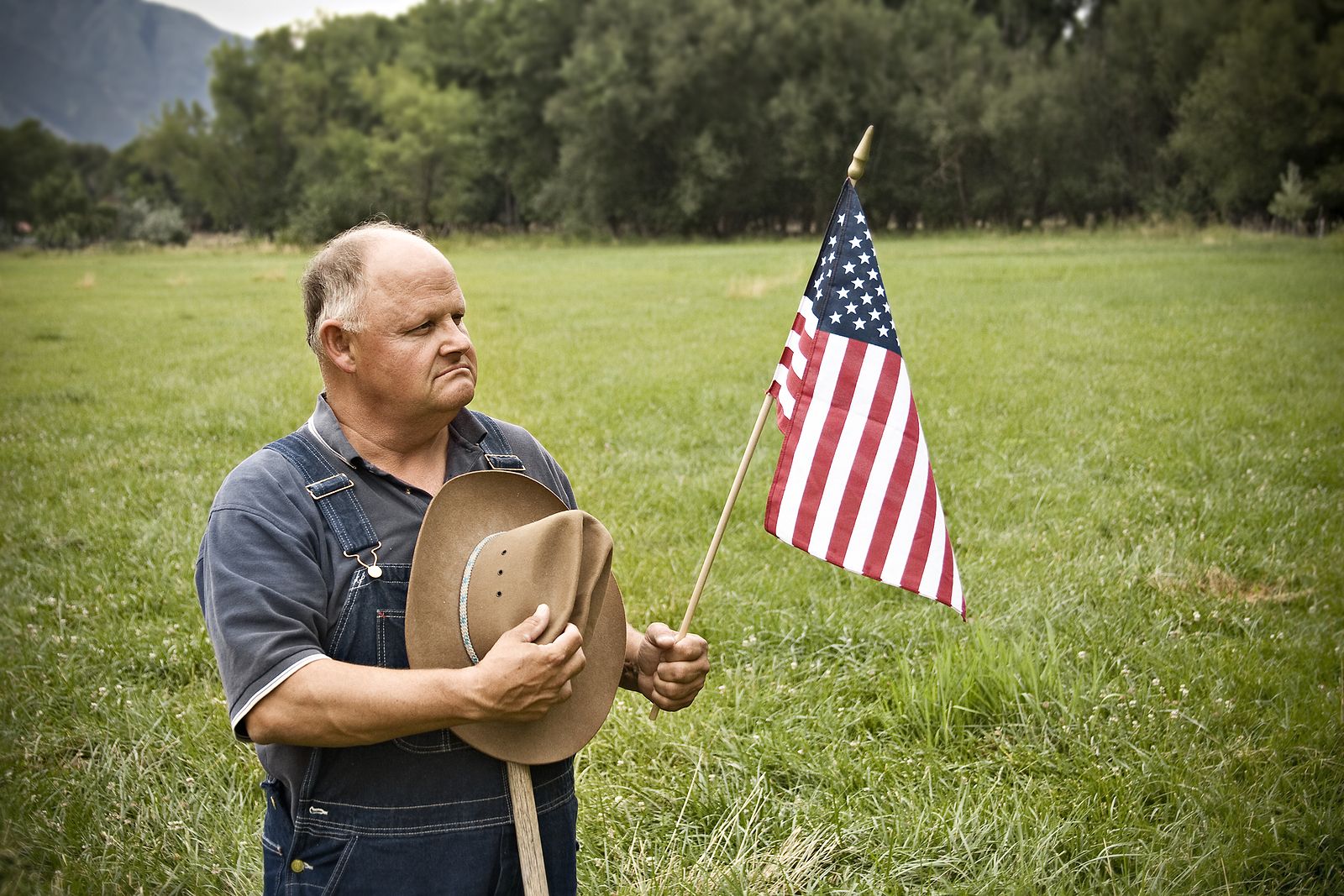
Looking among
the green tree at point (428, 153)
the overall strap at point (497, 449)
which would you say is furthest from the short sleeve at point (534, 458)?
the green tree at point (428, 153)

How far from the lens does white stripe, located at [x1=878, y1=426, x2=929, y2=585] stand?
2535 millimetres

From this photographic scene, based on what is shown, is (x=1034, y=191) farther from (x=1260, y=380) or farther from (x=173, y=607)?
(x=173, y=607)

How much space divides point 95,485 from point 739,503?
4.85m

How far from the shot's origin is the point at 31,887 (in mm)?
2709

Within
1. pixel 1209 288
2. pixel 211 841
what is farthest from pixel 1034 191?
pixel 211 841

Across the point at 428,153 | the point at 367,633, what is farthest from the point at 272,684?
the point at 428,153

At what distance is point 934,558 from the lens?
2.58 m

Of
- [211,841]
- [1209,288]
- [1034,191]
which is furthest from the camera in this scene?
[1034,191]

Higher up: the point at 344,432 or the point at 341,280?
the point at 341,280

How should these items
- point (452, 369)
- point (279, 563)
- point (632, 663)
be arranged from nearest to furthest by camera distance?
point (279, 563)
point (452, 369)
point (632, 663)

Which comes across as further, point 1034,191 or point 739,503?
point 1034,191

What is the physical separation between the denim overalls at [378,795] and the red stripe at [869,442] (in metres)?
1.05

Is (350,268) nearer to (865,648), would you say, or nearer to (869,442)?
(869,442)

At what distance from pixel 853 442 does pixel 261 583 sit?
1.46 metres
